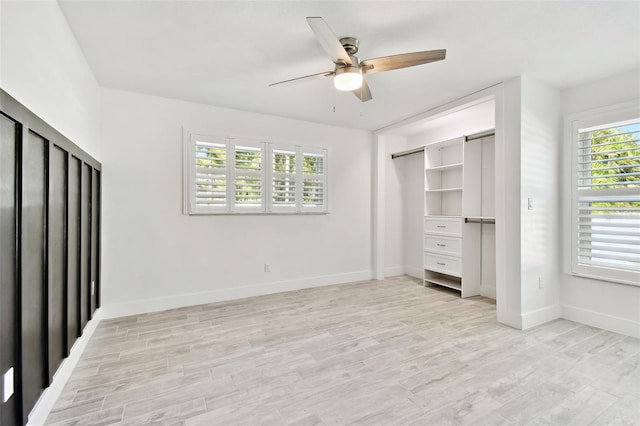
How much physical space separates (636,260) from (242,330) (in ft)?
12.7

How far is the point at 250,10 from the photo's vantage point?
6.48ft

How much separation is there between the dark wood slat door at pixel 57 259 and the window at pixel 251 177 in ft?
5.31

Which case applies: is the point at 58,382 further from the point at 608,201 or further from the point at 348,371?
the point at 608,201

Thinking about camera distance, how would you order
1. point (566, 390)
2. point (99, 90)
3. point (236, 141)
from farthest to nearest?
point (236, 141), point (99, 90), point (566, 390)

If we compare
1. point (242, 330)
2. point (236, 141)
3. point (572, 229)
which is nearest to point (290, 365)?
point (242, 330)

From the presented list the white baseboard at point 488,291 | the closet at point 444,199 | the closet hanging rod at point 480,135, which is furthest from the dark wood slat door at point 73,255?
the white baseboard at point 488,291

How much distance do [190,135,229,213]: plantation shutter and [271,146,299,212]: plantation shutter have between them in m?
0.68

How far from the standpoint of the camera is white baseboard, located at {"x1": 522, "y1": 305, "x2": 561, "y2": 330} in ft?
9.82

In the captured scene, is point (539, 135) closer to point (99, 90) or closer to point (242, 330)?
point (242, 330)

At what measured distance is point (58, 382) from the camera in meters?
1.90

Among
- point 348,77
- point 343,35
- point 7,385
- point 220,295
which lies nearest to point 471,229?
point 348,77

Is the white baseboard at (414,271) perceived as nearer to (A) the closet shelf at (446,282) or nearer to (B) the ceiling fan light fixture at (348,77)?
(A) the closet shelf at (446,282)

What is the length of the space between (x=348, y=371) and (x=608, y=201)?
312cm

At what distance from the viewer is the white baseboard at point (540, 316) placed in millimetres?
2994
